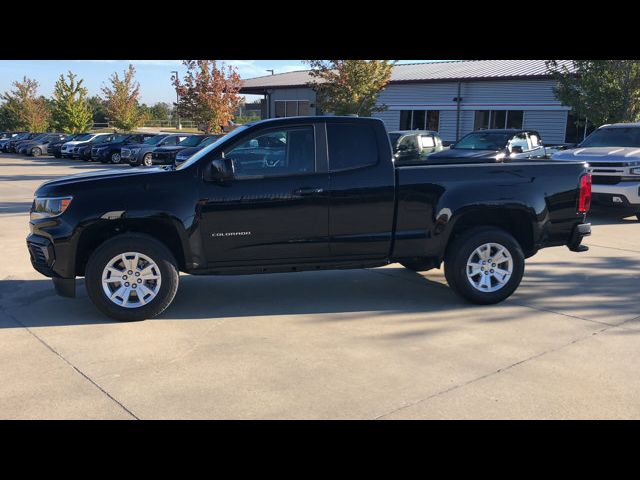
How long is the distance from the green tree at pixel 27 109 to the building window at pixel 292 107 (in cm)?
2867

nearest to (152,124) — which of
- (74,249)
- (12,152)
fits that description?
(12,152)

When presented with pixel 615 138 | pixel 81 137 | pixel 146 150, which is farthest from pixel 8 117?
pixel 615 138

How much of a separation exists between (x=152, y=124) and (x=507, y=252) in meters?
80.1

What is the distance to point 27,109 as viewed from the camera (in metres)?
53.5

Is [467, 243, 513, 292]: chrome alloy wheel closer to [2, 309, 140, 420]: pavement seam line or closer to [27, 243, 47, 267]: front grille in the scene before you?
[2, 309, 140, 420]: pavement seam line

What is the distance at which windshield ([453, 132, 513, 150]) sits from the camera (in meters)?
14.8

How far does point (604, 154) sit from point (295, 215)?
26.8 feet

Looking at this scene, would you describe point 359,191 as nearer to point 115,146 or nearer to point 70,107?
point 115,146

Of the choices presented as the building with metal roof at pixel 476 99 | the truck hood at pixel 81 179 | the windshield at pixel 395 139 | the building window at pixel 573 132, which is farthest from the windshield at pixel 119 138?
the truck hood at pixel 81 179

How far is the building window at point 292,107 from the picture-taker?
1410 inches

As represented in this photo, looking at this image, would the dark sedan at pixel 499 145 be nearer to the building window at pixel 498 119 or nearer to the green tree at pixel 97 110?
the building window at pixel 498 119

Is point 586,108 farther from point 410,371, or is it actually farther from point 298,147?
point 410,371

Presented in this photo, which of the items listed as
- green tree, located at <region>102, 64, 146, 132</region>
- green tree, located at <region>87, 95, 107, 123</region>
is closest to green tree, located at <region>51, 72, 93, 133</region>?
green tree, located at <region>102, 64, 146, 132</region>

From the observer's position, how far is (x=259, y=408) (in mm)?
3730
